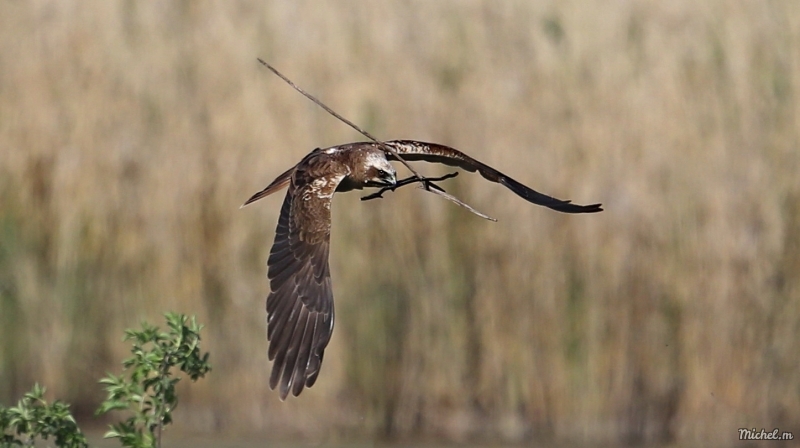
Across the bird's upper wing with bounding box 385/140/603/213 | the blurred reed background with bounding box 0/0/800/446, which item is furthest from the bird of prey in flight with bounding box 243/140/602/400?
the blurred reed background with bounding box 0/0/800/446

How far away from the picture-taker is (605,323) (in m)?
6.77

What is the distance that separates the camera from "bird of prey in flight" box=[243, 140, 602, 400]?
3.87 m

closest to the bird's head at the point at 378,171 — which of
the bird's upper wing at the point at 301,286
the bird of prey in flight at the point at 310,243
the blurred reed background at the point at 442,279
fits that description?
the bird of prey in flight at the point at 310,243

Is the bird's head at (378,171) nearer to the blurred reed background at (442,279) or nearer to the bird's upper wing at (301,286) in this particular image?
the bird's upper wing at (301,286)

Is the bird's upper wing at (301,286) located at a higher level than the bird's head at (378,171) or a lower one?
lower

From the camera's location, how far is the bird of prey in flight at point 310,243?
387 cm

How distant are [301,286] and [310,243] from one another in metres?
0.18

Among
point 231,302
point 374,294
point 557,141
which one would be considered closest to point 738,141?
point 557,141

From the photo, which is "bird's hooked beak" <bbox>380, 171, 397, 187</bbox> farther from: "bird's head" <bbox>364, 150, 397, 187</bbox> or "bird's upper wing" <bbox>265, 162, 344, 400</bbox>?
"bird's upper wing" <bbox>265, 162, 344, 400</bbox>

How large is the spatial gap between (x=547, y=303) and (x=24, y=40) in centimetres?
326

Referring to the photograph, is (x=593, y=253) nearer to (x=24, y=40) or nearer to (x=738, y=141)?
(x=738, y=141)

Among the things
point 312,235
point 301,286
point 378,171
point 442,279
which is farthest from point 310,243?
point 442,279

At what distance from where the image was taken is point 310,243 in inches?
165

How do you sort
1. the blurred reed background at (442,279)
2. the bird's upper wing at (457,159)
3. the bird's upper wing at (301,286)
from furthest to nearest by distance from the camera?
the blurred reed background at (442,279)
the bird's upper wing at (457,159)
the bird's upper wing at (301,286)
